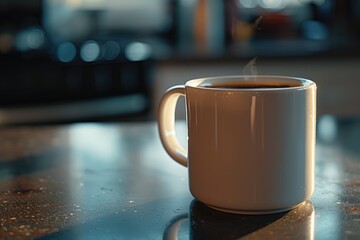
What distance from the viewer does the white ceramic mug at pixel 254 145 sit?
0.64 metres

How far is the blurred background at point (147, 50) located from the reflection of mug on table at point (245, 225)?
104cm

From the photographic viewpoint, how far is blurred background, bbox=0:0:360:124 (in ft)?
6.59

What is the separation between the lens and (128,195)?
0.76 m

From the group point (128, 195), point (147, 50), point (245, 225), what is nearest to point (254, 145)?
point (245, 225)

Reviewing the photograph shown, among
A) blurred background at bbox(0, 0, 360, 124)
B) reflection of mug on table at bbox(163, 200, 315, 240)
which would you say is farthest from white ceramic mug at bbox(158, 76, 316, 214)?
blurred background at bbox(0, 0, 360, 124)

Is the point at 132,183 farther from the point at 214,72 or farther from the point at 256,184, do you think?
the point at 214,72

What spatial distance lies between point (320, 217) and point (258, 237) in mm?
93

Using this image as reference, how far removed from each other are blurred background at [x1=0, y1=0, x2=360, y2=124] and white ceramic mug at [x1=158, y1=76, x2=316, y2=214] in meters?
1.02

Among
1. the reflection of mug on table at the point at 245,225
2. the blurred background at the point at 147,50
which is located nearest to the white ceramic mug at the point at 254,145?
the reflection of mug on table at the point at 245,225

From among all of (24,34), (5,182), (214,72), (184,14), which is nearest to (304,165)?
(5,182)

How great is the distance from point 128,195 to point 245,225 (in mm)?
178

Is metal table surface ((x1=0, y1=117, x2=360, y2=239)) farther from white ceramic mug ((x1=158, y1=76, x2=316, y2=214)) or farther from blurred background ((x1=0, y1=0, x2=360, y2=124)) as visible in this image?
blurred background ((x1=0, y1=0, x2=360, y2=124))

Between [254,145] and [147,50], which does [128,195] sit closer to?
[254,145]

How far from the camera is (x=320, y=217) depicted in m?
0.66
